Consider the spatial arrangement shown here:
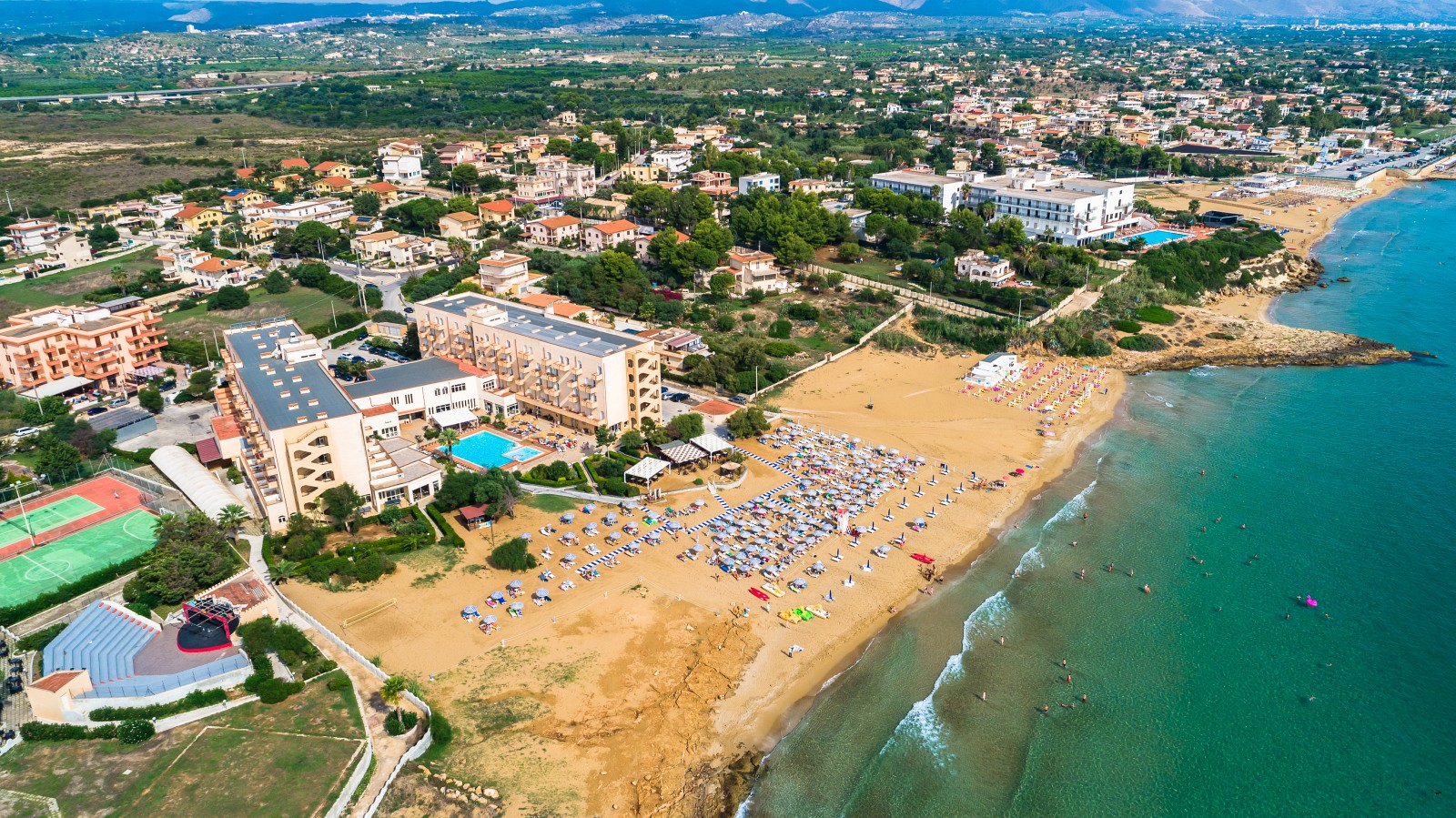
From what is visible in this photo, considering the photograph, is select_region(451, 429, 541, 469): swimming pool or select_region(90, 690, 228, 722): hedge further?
select_region(451, 429, 541, 469): swimming pool

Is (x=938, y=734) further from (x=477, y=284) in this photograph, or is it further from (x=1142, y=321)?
(x=477, y=284)

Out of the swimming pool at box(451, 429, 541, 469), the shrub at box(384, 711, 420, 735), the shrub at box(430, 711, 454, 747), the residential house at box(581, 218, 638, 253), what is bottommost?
the shrub at box(430, 711, 454, 747)

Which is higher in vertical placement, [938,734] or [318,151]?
[318,151]

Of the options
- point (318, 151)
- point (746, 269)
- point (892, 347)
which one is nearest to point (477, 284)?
point (746, 269)

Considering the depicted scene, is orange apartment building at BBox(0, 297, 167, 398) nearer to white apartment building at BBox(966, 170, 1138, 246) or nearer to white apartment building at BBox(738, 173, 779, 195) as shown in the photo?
white apartment building at BBox(738, 173, 779, 195)

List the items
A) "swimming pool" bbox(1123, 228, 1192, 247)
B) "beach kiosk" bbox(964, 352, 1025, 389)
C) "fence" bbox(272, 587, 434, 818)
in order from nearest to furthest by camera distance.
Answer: "fence" bbox(272, 587, 434, 818), "beach kiosk" bbox(964, 352, 1025, 389), "swimming pool" bbox(1123, 228, 1192, 247)

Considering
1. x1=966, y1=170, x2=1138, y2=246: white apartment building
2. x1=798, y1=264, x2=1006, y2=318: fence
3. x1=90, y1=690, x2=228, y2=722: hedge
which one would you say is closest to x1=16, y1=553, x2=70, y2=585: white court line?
x1=90, y1=690, x2=228, y2=722: hedge
